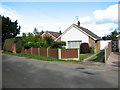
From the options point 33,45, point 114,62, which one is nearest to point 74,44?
Result: point 33,45

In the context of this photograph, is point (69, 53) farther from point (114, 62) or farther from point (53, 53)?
point (114, 62)

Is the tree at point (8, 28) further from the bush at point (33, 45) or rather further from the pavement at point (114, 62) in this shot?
the pavement at point (114, 62)

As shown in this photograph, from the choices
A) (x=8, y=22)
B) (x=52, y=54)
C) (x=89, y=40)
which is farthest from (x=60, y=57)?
(x=8, y=22)

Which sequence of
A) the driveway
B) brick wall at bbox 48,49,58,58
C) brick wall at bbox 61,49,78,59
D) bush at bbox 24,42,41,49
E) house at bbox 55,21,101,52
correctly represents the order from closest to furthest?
the driveway < brick wall at bbox 61,49,78,59 < brick wall at bbox 48,49,58,58 < bush at bbox 24,42,41,49 < house at bbox 55,21,101,52

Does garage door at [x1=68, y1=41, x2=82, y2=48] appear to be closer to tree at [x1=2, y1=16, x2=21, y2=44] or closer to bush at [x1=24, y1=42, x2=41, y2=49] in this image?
bush at [x1=24, y1=42, x2=41, y2=49]

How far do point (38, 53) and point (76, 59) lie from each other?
728 centimetres

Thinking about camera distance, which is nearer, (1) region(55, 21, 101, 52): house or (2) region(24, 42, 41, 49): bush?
(2) region(24, 42, 41, 49): bush

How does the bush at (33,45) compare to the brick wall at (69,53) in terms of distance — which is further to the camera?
the bush at (33,45)

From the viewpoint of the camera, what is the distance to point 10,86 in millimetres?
5766

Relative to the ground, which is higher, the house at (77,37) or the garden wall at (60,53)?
the house at (77,37)

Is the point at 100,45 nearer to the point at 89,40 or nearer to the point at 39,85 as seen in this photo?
the point at 89,40

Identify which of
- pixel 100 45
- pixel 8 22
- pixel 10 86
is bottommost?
pixel 10 86

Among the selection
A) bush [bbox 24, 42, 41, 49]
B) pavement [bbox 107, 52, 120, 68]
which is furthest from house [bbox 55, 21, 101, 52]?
pavement [bbox 107, 52, 120, 68]

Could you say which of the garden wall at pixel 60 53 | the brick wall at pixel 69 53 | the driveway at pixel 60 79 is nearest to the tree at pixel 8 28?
the garden wall at pixel 60 53
